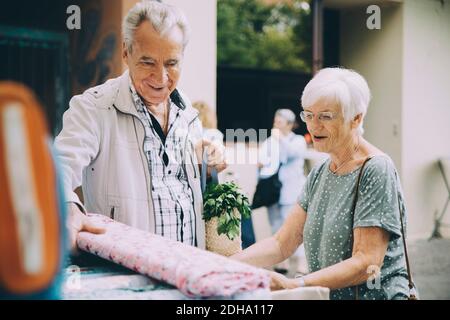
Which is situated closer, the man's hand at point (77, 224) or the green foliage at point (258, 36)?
the man's hand at point (77, 224)

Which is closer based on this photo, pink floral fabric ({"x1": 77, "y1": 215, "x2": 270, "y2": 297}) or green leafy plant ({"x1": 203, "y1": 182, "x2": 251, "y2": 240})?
pink floral fabric ({"x1": 77, "y1": 215, "x2": 270, "y2": 297})

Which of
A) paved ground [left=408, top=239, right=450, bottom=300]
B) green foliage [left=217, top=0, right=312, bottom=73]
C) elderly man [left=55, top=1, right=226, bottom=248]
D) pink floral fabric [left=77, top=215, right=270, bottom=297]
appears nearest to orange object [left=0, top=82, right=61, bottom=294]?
pink floral fabric [left=77, top=215, right=270, bottom=297]

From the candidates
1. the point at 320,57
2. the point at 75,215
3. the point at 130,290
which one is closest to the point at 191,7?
the point at 75,215

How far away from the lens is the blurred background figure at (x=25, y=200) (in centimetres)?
69

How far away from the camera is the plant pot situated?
1670mm

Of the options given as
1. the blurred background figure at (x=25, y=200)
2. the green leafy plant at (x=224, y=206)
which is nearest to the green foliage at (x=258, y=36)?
the green leafy plant at (x=224, y=206)

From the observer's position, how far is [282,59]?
614 inches

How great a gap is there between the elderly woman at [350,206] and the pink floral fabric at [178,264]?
1.04 feet

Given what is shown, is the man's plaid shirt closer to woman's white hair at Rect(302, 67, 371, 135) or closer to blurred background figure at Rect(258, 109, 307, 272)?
woman's white hair at Rect(302, 67, 371, 135)

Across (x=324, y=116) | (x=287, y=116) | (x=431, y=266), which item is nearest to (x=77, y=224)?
(x=324, y=116)

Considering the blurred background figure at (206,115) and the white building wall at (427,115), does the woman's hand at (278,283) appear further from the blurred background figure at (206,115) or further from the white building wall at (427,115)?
the white building wall at (427,115)

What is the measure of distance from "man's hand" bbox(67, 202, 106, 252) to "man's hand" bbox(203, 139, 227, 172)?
0.43 metres
